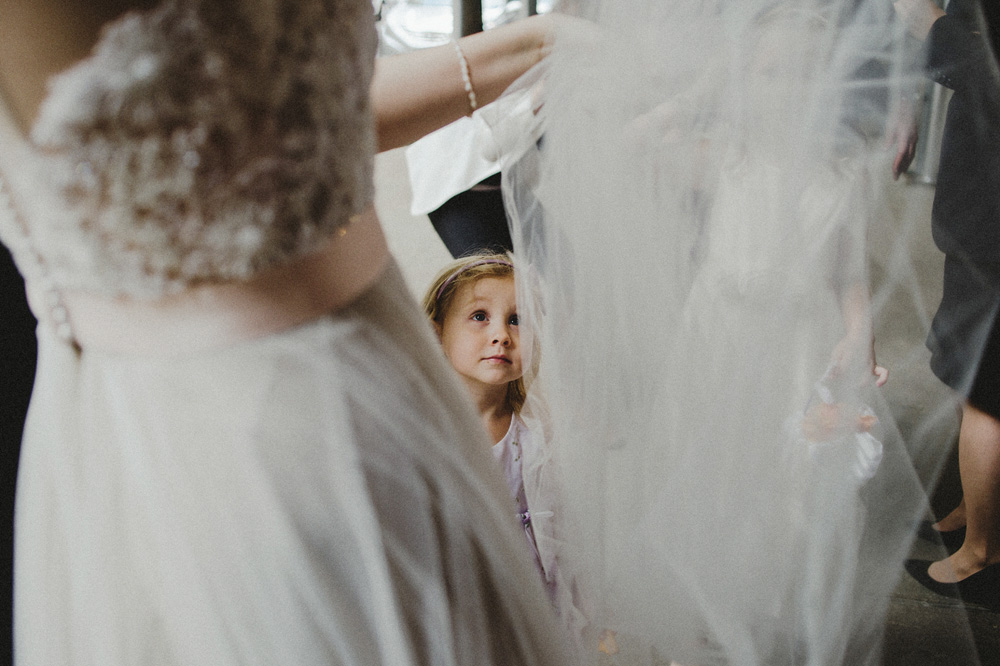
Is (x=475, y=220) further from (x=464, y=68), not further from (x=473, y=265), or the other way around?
(x=464, y=68)

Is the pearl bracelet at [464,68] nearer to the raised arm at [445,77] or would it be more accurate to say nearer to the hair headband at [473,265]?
the raised arm at [445,77]

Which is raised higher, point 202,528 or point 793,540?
point 202,528

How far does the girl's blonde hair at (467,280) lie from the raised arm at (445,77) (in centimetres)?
37

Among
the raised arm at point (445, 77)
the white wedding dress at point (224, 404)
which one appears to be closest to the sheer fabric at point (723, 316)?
the raised arm at point (445, 77)

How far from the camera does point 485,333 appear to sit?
0.94m

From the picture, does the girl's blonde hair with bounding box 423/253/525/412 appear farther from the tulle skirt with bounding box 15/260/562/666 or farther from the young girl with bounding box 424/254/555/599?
the tulle skirt with bounding box 15/260/562/666

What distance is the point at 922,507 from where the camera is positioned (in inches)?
28.1

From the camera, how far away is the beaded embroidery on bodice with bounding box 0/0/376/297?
30 cm

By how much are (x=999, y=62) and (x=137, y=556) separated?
0.82 m

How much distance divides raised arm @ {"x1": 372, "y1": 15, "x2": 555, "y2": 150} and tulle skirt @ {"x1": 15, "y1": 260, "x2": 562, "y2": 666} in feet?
0.73

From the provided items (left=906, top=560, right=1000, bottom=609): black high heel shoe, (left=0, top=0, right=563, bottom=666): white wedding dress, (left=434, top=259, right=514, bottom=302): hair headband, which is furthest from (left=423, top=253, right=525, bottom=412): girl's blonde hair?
(left=906, top=560, right=1000, bottom=609): black high heel shoe

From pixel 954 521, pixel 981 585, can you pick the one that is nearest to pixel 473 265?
pixel 954 521

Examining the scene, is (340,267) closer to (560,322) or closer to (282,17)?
(282,17)

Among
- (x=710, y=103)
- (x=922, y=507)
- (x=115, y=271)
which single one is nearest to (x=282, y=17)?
(x=115, y=271)
